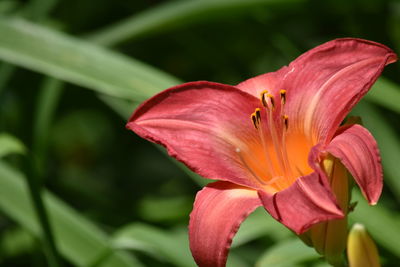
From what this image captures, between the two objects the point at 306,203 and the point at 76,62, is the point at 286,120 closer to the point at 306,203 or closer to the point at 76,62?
the point at 306,203

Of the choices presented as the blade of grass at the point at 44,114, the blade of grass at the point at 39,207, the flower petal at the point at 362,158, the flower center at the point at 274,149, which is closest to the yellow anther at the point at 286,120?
the flower center at the point at 274,149

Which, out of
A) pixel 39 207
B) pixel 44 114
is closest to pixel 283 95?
pixel 39 207

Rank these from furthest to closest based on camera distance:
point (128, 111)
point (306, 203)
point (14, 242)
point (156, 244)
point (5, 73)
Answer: point (14, 242) → point (5, 73) → point (128, 111) → point (156, 244) → point (306, 203)

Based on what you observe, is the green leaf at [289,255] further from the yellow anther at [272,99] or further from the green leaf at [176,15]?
the green leaf at [176,15]

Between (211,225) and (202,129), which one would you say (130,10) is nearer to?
(202,129)

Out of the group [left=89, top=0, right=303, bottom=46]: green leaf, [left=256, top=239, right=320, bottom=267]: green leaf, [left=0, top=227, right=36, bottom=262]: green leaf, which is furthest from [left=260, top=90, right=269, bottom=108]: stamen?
[left=0, top=227, right=36, bottom=262]: green leaf

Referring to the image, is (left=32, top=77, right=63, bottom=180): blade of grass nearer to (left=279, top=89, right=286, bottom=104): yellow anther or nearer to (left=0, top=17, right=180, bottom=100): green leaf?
(left=0, top=17, right=180, bottom=100): green leaf

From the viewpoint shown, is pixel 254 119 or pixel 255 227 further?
pixel 255 227
